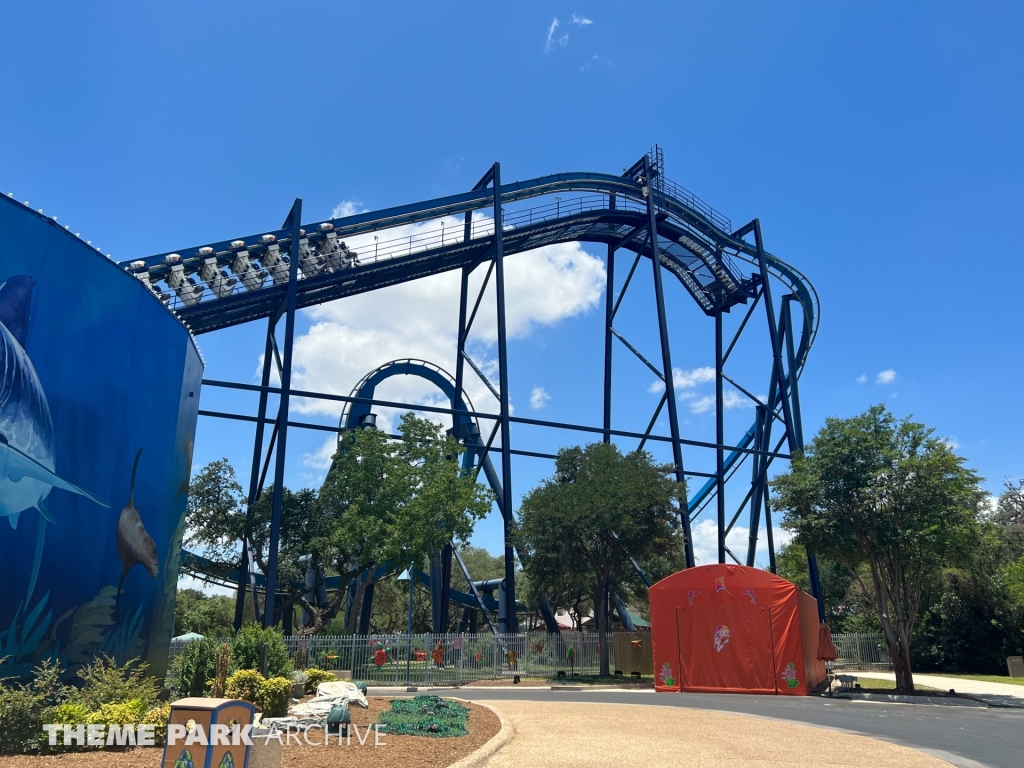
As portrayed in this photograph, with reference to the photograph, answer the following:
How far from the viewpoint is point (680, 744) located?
10664mm

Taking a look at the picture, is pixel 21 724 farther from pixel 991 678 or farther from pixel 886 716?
pixel 991 678

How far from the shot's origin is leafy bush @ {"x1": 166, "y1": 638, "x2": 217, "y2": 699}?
1315cm

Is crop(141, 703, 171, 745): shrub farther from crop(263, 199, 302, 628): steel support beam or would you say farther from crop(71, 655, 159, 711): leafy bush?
crop(263, 199, 302, 628): steel support beam

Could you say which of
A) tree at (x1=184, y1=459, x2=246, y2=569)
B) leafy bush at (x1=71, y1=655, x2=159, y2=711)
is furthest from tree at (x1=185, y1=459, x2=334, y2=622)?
leafy bush at (x1=71, y1=655, x2=159, y2=711)

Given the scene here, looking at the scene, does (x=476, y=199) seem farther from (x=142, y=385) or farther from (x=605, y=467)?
(x=142, y=385)

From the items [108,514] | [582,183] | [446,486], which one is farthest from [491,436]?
[108,514]

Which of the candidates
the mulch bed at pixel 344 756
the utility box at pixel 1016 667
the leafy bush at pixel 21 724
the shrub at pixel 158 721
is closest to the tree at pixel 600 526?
the utility box at pixel 1016 667

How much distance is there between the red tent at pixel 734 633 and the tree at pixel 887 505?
2220 mm

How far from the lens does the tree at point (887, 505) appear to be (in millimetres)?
21188

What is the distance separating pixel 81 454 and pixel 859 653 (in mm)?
32374

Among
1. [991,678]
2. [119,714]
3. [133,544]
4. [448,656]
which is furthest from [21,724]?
[991,678]

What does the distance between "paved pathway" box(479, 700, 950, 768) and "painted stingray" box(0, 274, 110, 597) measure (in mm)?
8719

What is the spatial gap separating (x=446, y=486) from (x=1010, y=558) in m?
27.9

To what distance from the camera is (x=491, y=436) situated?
32.3 metres
